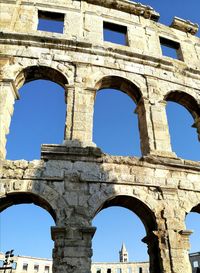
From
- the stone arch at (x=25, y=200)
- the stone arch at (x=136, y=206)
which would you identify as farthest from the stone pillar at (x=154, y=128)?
the stone arch at (x=25, y=200)

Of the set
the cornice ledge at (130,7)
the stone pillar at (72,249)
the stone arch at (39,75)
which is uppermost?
the cornice ledge at (130,7)

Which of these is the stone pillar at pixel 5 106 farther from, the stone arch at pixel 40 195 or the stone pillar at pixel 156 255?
the stone pillar at pixel 156 255

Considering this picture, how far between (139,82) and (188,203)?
4294mm

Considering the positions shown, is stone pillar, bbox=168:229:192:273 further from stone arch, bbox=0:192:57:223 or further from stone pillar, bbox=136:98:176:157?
stone arch, bbox=0:192:57:223

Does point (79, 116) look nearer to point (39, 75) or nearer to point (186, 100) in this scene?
point (39, 75)

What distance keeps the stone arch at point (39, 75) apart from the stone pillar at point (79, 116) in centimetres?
61

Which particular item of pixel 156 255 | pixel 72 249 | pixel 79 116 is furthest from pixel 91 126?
pixel 156 255

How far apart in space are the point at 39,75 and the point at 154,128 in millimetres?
4088

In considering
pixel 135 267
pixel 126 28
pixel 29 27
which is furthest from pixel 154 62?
pixel 135 267

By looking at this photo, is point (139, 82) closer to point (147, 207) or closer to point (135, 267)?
point (147, 207)

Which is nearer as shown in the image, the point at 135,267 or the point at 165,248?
the point at 165,248

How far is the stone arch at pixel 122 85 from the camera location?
9672mm

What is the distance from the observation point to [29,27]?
34.5 feet

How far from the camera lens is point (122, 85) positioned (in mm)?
9961
